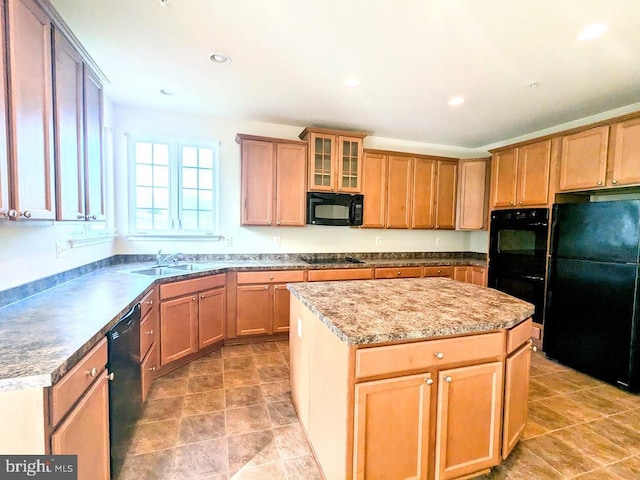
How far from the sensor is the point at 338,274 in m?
3.64

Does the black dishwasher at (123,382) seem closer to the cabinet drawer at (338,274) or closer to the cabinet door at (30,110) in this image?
the cabinet door at (30,110)

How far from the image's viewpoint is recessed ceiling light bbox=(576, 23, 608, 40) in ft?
6.12

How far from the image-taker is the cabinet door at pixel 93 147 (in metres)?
1.91

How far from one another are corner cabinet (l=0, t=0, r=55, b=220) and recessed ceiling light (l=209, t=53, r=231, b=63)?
104cm

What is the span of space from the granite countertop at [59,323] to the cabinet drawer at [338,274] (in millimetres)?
1490

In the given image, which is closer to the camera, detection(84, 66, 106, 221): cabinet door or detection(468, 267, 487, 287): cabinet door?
detection(84, 66, 106, 221): cabinet door

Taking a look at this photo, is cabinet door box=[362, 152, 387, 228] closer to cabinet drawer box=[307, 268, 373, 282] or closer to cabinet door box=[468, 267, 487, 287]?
cabinet drawer box=[307, 268, 373, 282]

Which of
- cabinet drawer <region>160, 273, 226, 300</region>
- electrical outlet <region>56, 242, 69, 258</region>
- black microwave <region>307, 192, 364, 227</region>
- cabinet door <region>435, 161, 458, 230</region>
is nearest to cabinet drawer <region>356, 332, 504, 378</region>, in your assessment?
cabinet drawer <region>160, 273, 226, 300</region>

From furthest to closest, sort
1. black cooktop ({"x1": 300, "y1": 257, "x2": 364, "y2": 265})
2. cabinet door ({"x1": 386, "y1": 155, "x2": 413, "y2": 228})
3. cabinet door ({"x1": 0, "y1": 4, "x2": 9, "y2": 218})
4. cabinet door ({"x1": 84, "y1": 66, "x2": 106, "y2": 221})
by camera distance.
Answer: cabinet door ({"x1": 386, "y1": 155, "x2": 413, "y2": 228}), black cooktop ({"x1": 300, "y1": 257, "x2": 364, "y2": 265}), cabinet door ({"x1": 84, "y1": 66, "x2": 106, "y2": 221}), cabinet door ({"x1": 0, "y1": 4, "x2": 9, "y2": 218})

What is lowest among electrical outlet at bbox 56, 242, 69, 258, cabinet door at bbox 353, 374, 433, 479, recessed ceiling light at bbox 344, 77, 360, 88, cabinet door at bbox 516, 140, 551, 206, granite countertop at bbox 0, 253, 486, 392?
cabinet door at bbox 353, 374, 433, 479

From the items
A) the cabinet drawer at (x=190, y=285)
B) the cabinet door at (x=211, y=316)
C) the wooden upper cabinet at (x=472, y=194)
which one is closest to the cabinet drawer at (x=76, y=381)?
the cabinet drawer at (x=190, y=285)

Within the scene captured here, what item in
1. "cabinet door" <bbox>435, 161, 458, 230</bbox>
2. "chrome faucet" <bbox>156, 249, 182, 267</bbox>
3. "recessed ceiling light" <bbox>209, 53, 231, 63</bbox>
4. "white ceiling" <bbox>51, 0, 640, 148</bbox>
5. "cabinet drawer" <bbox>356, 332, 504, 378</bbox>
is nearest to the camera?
"cabinet drawer" <bbox>356, 332, 504, 378</bbox>

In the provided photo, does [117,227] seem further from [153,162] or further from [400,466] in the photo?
[400,466]

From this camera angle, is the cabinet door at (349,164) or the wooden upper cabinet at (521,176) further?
the cabinet door at (349,164)
